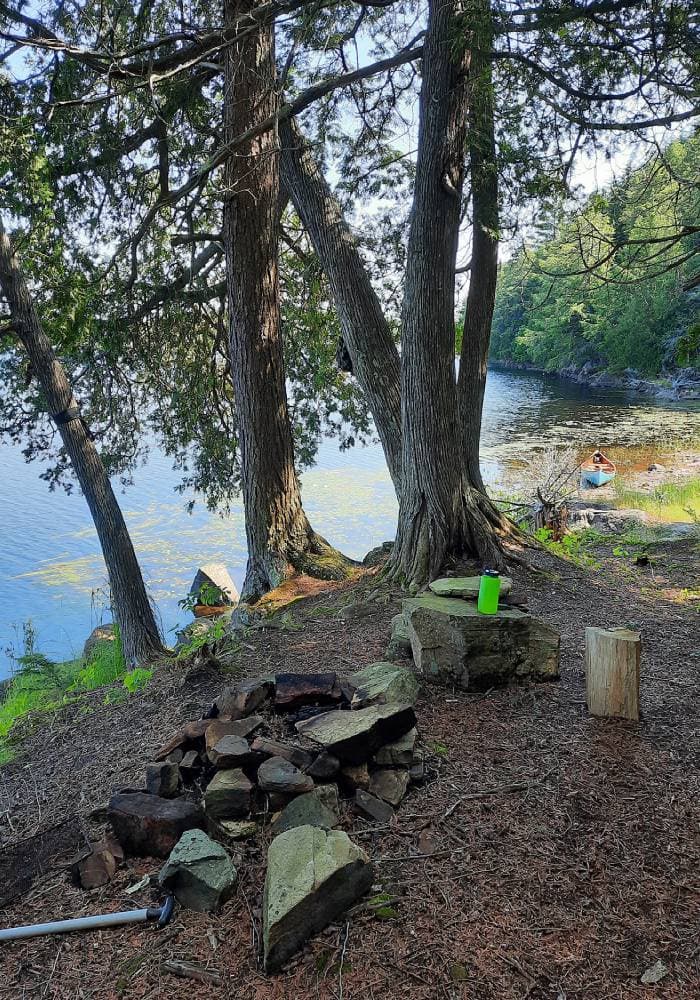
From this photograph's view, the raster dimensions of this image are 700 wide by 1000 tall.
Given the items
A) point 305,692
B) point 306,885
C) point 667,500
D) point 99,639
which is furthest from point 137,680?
point 667,500

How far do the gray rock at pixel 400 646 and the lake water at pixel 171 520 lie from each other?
5.11 meters

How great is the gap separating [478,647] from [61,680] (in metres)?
5.71

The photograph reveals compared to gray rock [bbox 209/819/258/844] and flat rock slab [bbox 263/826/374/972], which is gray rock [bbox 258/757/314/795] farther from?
flat rock slab [bbox 263/826/374/972]

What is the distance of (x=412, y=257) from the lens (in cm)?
555

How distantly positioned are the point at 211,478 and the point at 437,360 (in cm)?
564

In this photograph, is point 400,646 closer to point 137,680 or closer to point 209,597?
point 137,680

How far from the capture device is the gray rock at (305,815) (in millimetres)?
2547

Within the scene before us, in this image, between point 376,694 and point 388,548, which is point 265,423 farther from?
point 376,694

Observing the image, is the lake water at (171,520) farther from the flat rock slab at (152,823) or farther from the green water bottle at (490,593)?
the flat rock slab at (152,823)

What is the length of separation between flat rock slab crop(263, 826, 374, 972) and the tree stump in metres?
1.67

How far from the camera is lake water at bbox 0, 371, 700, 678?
13.5 m

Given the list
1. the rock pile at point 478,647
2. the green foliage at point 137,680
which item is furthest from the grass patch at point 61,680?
the rock pile at point 478,647

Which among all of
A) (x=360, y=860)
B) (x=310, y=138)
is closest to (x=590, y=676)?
(x=360, y=860)

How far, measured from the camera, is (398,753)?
2961 mm
